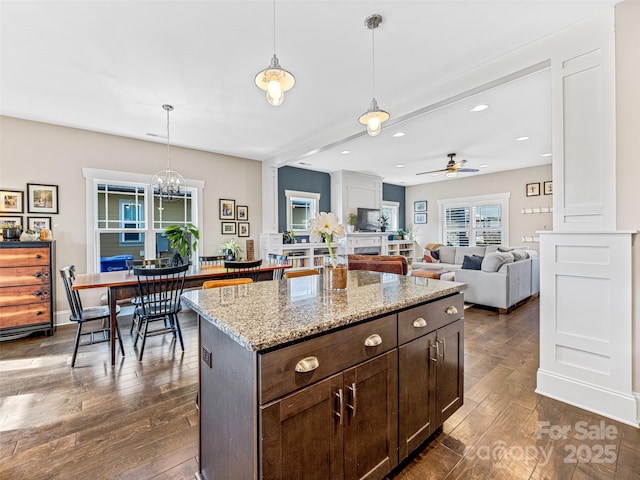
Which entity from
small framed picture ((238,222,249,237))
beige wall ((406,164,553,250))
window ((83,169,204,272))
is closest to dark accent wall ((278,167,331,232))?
small framed picture ((238,222,249,237))

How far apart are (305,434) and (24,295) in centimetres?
424

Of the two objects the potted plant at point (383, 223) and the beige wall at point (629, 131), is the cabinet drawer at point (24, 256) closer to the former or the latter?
the beige wall at point (629, 131)

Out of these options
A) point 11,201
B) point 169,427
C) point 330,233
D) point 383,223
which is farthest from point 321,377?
point 383,223

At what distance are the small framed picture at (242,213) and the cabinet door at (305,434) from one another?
16.8ft

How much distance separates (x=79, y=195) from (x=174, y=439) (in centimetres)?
409

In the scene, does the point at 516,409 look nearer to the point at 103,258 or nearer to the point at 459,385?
the point at 459,385

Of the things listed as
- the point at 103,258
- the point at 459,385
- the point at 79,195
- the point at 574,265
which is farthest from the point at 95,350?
the point at 574,265

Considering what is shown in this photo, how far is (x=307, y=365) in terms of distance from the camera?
1.06 m

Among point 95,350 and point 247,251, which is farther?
point 247,251

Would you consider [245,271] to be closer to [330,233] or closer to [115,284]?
[115,284]

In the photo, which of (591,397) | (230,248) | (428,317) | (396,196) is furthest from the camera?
(396,196)

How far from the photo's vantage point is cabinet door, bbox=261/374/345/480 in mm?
986

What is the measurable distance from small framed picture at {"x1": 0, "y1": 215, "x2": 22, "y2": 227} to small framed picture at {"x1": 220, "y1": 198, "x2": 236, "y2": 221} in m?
2.75

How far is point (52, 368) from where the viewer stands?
2.75 metres
